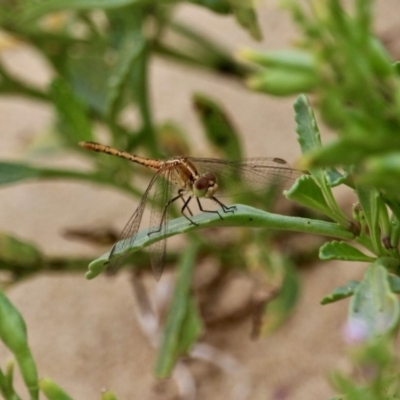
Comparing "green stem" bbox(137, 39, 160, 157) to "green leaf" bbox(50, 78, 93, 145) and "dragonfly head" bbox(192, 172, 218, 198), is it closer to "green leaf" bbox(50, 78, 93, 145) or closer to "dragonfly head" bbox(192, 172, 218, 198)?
"green leaf" bbox(50, 78, 93, 145)

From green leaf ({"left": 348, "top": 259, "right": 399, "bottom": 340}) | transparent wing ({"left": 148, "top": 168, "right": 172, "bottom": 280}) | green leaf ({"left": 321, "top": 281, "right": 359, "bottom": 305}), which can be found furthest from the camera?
transparent wing ({"left": 148, "top": 168, "right": 172, "bottom": 280})

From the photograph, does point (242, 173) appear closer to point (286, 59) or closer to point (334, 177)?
point (334, 177)

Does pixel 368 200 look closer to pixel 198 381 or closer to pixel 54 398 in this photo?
pixel 54 398

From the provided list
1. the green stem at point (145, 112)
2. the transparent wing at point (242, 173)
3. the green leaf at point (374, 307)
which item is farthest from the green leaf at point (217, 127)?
the green leaf at point (374, 307)

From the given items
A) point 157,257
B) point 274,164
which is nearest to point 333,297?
point 157,257

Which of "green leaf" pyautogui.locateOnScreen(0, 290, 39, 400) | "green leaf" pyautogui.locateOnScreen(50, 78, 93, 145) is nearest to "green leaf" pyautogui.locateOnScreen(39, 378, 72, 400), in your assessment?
"green leaf" pyautogui.locateOnScreen(0, 290, 39, 400)

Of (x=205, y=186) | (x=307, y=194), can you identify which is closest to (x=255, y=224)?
(x=307, y=194)

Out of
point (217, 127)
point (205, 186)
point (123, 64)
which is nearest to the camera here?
point (205, 186)
